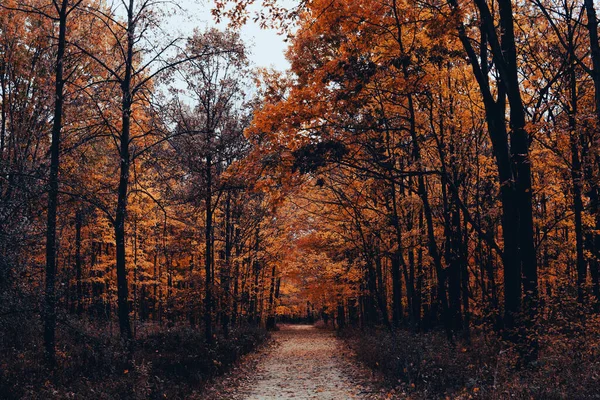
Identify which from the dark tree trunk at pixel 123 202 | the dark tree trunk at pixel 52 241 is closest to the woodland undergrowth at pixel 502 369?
the dark tree trunk at pixel 123 202

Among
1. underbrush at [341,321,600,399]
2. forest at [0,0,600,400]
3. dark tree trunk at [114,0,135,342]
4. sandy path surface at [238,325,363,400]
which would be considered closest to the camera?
underbrush at [341,321,600,399]

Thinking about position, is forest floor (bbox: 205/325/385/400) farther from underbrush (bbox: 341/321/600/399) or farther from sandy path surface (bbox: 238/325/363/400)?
underbrush (bbox: 341/321/600/399)

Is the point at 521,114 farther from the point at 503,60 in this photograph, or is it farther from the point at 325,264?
the point at 325,264

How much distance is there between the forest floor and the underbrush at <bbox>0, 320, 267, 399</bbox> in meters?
0.76

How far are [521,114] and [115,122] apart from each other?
10921mm

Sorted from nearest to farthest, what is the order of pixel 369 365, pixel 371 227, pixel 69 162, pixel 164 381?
pixel 164 381
pixel 369 365
pixel 69 162
pixel 371 227

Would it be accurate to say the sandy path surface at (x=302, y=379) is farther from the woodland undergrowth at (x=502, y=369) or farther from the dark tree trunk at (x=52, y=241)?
the dark tree trunk at (x=52, y=241)

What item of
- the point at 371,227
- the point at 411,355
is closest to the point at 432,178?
the point at 371,227

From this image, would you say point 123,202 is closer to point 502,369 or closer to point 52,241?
point 52,241

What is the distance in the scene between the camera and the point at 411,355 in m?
11.4

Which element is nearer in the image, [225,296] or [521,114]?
[521,114]

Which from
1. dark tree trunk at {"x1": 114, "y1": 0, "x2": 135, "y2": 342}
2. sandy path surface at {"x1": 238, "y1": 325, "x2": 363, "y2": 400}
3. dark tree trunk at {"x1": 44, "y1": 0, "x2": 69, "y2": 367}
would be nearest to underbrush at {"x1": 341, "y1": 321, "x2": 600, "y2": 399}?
sandy path surface at {"x1": 238, "y1": 325, "x2": 363, "y2": 400}

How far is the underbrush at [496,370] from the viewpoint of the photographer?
20.4ft

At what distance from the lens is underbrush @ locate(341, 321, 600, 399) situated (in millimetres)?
6211
